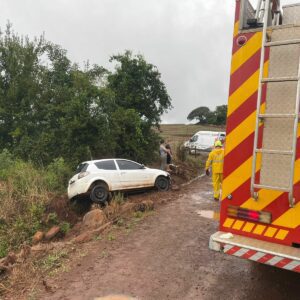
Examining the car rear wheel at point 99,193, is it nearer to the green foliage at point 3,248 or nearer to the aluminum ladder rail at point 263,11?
the green foliage at point 3,248

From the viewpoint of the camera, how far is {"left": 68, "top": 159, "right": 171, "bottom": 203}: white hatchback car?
11.5 m

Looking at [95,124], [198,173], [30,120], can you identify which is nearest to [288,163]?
[95,124]

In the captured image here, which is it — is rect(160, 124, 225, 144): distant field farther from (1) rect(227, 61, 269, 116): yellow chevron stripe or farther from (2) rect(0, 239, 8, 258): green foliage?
(1) rect(227, 61, 269, 116): yellow chevron stripe

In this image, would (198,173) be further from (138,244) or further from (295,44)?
(295,44)

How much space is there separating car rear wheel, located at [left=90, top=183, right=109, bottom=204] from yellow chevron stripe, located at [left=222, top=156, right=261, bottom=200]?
7.95 m

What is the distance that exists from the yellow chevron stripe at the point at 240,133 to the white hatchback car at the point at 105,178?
8.04 metres

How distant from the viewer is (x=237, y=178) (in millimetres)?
3951

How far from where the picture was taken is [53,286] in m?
4.91

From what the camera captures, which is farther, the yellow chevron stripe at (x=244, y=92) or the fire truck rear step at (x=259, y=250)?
the yellow chevron stripe at (x=244, y=92)

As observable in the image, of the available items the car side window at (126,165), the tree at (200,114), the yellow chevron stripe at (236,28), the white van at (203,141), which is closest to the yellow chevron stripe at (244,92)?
the yellow chevron stripe at (236,28)

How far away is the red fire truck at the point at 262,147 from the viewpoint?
3494 mm

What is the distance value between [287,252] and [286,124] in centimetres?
127

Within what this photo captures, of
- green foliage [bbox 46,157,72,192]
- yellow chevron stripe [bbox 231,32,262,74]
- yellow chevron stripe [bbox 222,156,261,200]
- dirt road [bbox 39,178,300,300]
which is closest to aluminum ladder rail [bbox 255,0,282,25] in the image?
yellow chevron stripe [bbox 231,32,262,74]

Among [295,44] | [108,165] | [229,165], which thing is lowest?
[108,165]
